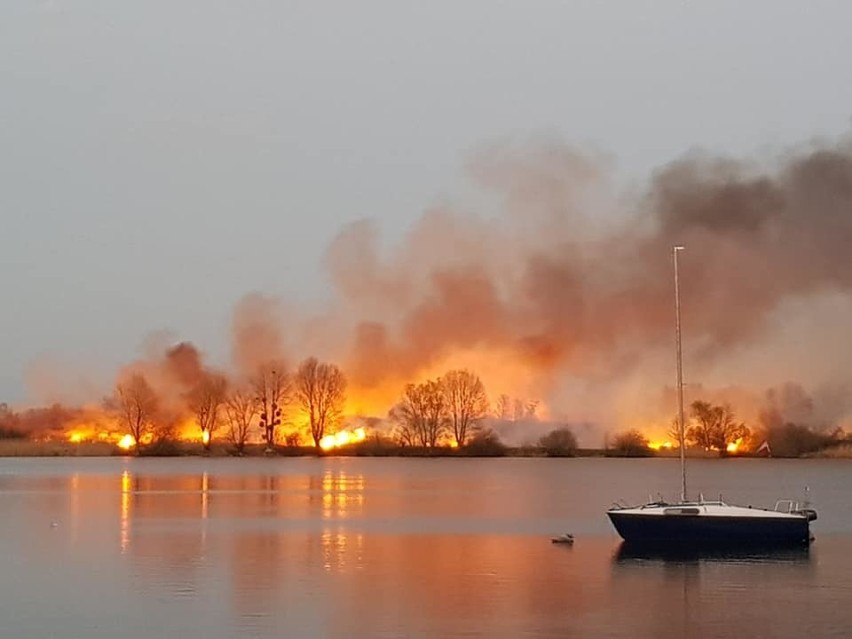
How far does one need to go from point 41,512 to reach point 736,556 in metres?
45.0

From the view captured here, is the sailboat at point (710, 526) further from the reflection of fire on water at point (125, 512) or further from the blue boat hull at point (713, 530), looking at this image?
the reflection of fire on water at point (125, 512)

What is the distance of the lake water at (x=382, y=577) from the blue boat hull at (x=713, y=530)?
989 mm

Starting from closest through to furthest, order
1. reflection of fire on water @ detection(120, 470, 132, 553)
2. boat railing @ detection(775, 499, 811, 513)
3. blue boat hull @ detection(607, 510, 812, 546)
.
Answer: blue boat hull @ detection(607, 510, 812, 546) → reflection of fire on water @ detection(120, 470, 132, 553) → boat railing @ detection(775, 499, 811, 513)

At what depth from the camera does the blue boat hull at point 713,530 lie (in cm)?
4650

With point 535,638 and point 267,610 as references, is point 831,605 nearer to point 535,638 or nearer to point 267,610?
point 535,638

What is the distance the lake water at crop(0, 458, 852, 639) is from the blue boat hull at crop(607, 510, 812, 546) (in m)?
0.99

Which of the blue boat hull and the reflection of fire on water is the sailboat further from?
the reflection of fire on water

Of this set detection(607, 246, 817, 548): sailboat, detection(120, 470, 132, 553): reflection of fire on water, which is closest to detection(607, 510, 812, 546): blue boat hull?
detection(607, 246, 817, 548): sailboat

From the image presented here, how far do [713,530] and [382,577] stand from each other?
14668 millimetres

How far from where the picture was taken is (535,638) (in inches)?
1123

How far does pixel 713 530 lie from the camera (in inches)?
1841

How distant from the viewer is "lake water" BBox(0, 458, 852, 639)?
102 feet

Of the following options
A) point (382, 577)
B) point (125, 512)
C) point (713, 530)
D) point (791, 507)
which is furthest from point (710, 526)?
point (125, 512)

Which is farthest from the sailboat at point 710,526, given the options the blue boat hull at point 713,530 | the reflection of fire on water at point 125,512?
the reflection of fire on water at point 125,512
